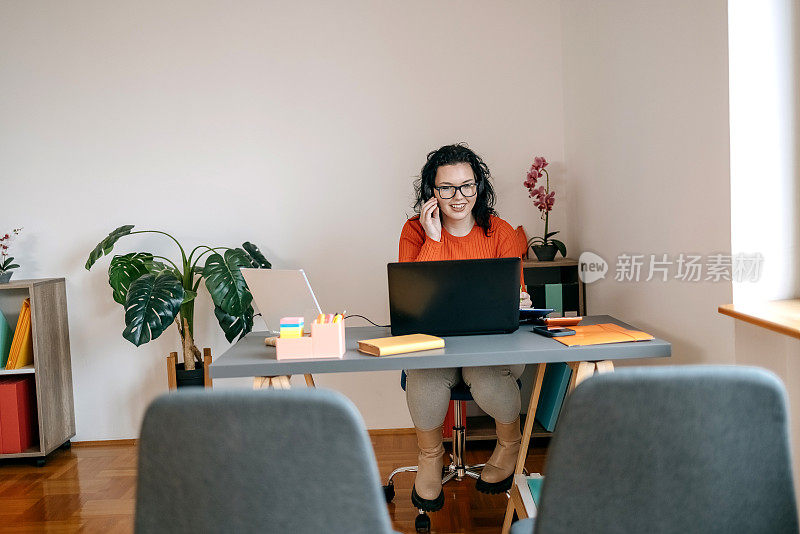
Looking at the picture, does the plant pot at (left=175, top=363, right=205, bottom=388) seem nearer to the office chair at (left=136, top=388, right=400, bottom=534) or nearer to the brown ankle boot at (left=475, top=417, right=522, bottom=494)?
the brown ankle boot at (left=475, top=417, right=522, bottom=494)

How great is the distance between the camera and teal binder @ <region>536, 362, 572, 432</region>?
2910 millimetres

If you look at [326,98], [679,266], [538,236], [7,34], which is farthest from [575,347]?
[7,34]

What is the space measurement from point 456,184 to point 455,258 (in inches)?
12.8

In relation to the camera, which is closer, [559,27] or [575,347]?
[575,347]

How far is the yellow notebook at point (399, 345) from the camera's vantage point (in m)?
1.99

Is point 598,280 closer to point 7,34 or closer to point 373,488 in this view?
point 373,488

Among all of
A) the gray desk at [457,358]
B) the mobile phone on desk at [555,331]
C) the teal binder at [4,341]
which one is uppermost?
the mobile phone on desk at [555,331]

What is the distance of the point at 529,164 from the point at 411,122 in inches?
27.2

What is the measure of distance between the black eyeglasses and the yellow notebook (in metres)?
0.94

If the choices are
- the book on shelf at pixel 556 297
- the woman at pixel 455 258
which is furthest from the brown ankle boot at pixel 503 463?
the book on shelf at pixel 556 297

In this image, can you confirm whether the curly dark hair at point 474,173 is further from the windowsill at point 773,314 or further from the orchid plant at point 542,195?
the windowsill at point 773,314

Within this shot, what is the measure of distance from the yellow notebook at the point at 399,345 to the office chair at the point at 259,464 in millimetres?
942

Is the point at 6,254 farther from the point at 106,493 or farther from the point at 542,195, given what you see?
the point at 542,195

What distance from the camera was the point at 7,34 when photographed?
383cm
